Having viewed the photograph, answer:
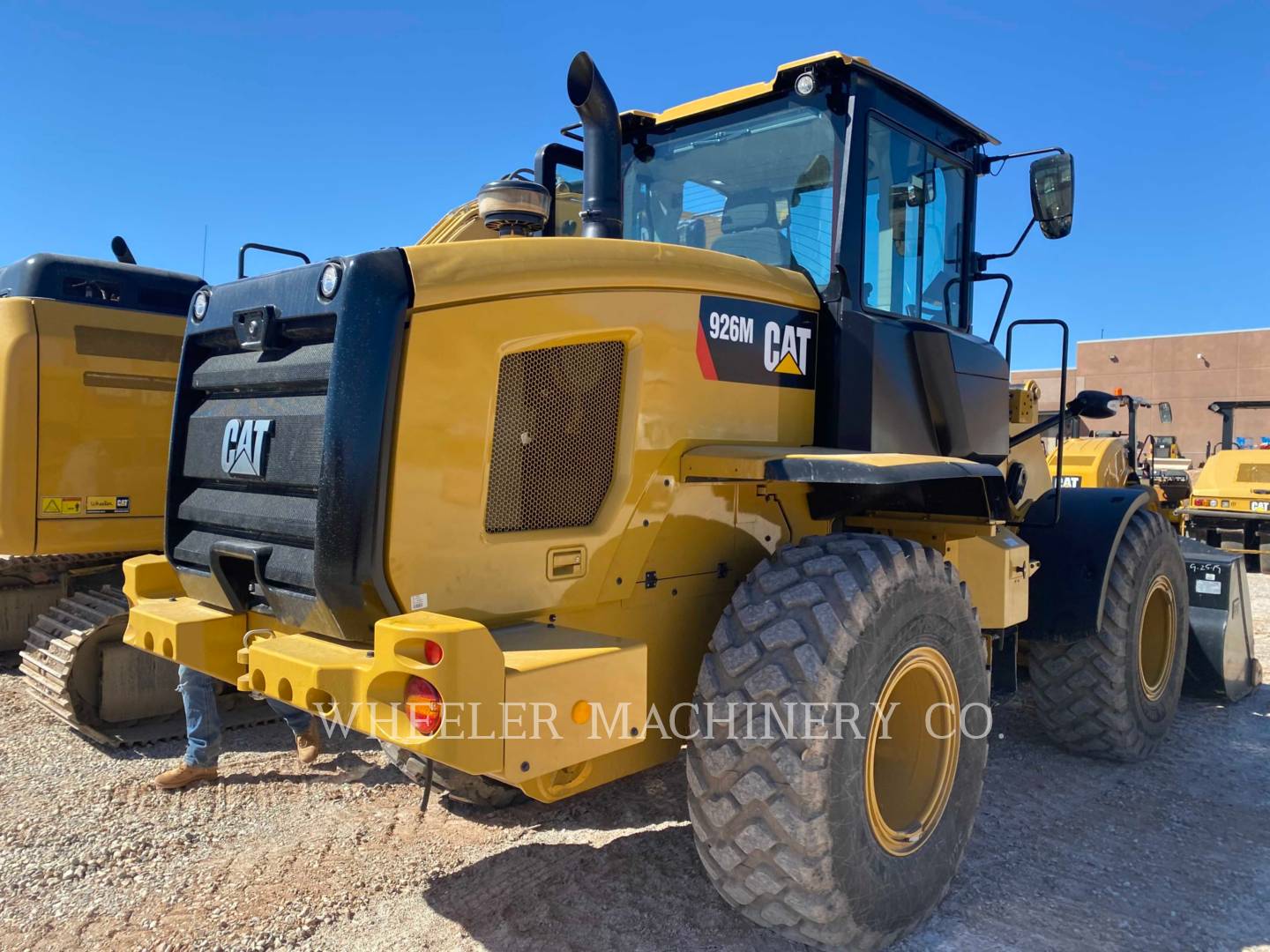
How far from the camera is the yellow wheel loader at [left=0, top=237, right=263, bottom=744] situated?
5312 mm

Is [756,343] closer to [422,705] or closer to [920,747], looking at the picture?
[920,747]

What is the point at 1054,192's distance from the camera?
4352 mm

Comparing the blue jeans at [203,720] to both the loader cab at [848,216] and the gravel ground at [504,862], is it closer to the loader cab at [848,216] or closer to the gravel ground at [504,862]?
the gravel ground at [504,862]

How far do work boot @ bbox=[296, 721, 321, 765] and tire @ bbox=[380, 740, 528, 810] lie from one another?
961 mm

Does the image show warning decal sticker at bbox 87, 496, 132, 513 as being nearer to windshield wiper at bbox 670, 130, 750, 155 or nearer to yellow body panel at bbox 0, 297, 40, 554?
yellow body panel at bbox 0, 297, 40, 554

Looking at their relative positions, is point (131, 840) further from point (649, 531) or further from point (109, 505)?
point (649, 531)

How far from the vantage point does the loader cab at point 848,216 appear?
375cm

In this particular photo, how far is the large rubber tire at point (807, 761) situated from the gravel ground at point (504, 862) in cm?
33

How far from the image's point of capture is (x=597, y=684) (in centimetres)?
263

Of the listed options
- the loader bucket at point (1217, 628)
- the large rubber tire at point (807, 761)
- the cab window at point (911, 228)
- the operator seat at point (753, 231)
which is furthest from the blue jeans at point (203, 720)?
the loader bucket at point (1217, 628)

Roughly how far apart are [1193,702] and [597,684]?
17.4 feet

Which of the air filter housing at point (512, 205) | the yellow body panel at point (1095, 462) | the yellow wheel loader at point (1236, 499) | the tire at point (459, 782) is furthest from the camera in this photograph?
the yellow wheel loader at point (1236, 499)

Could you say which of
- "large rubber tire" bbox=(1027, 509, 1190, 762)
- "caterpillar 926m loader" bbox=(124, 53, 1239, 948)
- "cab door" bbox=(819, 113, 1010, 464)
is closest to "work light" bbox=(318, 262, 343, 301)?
"caterpillar 926m loader" bbox=(124, 53, 1239, 948)

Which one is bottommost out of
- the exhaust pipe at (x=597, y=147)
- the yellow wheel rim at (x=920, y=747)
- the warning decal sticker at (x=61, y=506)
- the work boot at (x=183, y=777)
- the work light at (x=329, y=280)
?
the work boot at (x=183, y=777)
